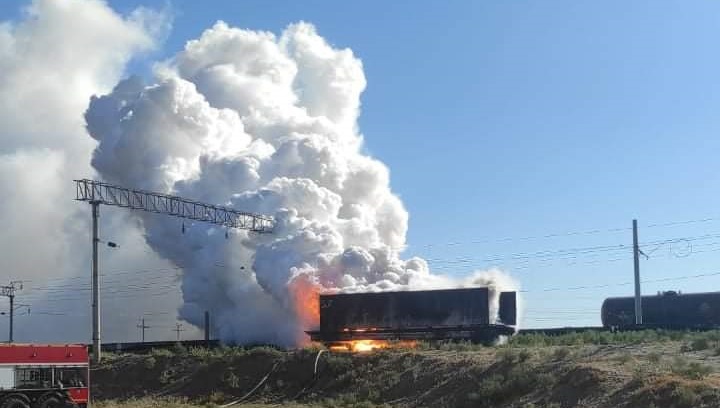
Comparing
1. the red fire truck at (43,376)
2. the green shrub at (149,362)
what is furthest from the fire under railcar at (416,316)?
the red fire truck at (43,376)

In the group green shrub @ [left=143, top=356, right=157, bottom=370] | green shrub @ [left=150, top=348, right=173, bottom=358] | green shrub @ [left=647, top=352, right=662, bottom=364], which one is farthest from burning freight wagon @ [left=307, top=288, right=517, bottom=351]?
green shrub @ [left=647, top=352, right=662, bottom=364]

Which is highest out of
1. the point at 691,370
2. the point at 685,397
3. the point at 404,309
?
the point at 404,309

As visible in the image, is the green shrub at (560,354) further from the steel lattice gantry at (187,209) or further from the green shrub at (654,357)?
the steel lattice gantry at (187,209)

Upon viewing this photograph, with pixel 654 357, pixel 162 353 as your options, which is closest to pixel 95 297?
pixel 162 353

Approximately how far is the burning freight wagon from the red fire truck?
69.3ft

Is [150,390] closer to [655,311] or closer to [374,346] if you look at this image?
[374,346]

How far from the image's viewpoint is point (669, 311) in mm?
65812

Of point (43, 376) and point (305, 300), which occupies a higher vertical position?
point (305, 300)

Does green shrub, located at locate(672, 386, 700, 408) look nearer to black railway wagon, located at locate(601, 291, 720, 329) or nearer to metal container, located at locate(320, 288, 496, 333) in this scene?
metal container, located at locate(320, 288, 496, 333)

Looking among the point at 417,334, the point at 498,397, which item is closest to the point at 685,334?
the point at 417,334

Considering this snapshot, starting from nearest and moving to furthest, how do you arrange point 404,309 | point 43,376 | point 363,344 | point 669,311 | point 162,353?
point 43,376, point 162,353, point 404,309, point 363,344, point 669,311

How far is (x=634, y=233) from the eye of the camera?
6612 cm

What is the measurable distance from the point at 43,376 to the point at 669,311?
4398 centimetres

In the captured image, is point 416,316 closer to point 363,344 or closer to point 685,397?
point 363,344
